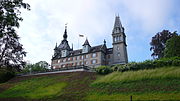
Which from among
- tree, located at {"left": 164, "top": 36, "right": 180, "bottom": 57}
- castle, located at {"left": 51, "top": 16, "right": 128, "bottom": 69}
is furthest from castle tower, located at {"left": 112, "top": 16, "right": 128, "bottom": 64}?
tree, located at {"left": 164, "top": 36, "right": 180, "bottom": 57}

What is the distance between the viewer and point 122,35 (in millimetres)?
62469

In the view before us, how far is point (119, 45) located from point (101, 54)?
8.07 meters

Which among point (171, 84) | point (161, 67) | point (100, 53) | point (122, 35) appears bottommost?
point (171, 84)

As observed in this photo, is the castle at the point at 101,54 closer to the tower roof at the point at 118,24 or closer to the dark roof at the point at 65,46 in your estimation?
the tower roof at the point at 118,24

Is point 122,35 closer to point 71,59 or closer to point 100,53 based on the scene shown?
point 100,53

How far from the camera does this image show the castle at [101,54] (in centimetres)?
6062

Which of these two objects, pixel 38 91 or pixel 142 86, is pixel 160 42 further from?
pixel 38 91

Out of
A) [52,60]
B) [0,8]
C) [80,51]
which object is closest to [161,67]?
[0,8]

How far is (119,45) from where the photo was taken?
61.9 meters

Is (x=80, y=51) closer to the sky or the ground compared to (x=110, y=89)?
closer to the sky

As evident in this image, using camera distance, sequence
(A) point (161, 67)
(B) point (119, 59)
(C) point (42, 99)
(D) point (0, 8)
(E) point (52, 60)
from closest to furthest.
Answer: (D) point (0, 8) → (C) point (42, 99) → (A) point (161, 67) → (B) point (119, 59) → (E) point (52, 60)

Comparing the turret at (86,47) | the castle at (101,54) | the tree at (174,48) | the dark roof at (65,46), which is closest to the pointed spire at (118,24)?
the castle at (101,54)

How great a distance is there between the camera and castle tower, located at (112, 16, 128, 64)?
5997cm

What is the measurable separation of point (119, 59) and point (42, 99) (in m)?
43.3
